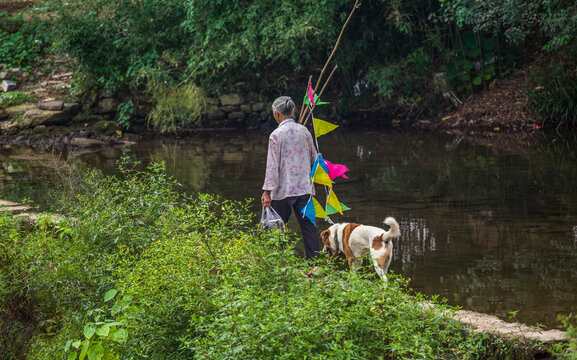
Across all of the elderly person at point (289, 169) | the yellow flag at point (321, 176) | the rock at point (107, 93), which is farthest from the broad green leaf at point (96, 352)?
the rock at point (107, 93)

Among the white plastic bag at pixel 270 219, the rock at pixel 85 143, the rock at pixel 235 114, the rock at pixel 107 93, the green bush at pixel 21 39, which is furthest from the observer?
the green bush at pixel 21 39

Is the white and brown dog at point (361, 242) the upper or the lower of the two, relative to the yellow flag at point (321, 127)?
lower

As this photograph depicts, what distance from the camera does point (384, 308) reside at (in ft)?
12.3

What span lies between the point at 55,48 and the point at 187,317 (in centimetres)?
1514

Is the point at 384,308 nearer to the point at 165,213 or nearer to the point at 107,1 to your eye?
the point at 165,213

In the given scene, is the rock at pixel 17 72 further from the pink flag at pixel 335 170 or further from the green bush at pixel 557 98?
the pink flag at pixel 335 170

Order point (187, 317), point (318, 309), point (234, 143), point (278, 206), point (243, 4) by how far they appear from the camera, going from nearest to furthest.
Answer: point (318, 309) → point (187, 317) → point (278, 206) → point (234, 143) → point (243, 4)

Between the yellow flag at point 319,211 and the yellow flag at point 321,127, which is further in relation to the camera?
the yellow flag at point 321,127

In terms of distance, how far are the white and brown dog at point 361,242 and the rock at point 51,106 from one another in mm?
13048

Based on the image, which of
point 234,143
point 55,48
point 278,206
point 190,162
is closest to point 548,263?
point 278,206

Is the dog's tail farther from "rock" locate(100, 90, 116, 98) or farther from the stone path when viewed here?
"rock" locate(100, 90, 116, 98)

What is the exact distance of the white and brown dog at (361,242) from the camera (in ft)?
18.0

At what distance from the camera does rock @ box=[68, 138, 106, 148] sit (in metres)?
15.7

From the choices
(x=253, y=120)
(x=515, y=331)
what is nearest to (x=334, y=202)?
(x=515, y=331)
